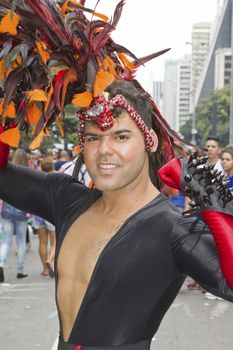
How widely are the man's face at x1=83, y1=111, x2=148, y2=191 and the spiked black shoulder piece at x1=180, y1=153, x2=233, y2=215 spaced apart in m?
0.27

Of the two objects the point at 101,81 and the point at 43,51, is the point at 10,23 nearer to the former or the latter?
the point at 43,51

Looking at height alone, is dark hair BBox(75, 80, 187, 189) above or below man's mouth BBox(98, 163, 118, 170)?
above

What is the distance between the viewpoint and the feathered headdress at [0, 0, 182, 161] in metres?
2.09

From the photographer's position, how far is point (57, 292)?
2.22 metres

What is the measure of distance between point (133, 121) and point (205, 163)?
36 centimetres

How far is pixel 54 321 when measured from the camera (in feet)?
19.4

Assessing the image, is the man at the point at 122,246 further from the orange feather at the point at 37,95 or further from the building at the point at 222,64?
the building at the point at 222,64

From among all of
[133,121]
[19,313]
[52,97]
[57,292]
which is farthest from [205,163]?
[19,313]

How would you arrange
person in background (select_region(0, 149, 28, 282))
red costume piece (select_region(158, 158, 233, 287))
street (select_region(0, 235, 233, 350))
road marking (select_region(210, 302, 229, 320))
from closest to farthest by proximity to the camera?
1. red costume piece (select_region(158, 158, 233, 287))
2. street (select_region(0, 235, 233, 350))
3. road marking (select_region(210, 302, 229, 320))
4. person in background (select_region(0, 149, 28, 282))

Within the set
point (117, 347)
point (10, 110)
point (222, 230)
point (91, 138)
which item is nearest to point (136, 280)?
point (117, 347)

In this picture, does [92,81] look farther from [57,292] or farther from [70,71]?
[57,292]

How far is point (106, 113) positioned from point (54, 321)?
4.12 meters

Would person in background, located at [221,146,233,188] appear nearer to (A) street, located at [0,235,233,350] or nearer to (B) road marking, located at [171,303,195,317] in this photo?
(A) street, located at [0,235,233,350]

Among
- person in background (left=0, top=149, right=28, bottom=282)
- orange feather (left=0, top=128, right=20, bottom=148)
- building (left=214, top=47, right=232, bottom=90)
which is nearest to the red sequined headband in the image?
orange feather (left=0, top=128, right=20, bottom=148)
